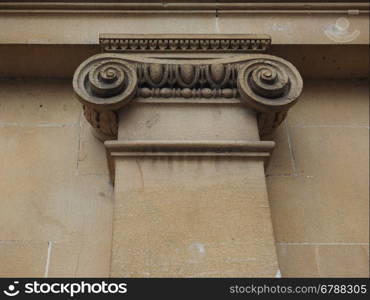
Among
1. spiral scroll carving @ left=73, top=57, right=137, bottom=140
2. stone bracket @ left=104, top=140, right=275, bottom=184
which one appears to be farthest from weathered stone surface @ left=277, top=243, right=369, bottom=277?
spiral scroll carving @ left=73, top=57, right=137, bottom=140

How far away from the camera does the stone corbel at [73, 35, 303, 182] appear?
326 cm

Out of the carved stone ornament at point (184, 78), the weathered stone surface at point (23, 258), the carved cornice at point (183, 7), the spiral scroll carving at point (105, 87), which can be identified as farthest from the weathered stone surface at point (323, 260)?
the carved cornice at point (183, 7)

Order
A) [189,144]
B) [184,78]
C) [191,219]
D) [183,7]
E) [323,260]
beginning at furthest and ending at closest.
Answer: [183,7], [184,78], [323,260], [189,144], [191,219]

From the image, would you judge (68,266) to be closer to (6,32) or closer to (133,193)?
(133,193)

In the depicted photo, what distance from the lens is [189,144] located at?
315 cm

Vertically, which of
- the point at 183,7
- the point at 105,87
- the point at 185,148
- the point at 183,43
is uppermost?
the point at 183,7

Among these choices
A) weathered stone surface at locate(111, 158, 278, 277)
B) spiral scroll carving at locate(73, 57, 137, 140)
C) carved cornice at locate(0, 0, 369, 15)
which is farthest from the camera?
carved cornice at locate(0, 0, 369, 15)

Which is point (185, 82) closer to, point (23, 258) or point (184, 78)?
point (184, 78)

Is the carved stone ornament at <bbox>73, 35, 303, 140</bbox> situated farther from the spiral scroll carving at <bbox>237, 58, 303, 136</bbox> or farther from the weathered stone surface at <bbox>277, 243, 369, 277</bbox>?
the weathered stone surface at <bbox>277, 243, 369, 277</bbox>

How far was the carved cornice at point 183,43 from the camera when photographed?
354cm

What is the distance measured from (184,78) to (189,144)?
0.48 metres

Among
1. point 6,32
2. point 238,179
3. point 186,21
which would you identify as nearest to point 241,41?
point 186,21

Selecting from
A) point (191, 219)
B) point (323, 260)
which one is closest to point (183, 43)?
point (191, 219)

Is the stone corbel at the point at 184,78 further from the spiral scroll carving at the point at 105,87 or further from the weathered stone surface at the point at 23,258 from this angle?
the weathered stone surface at the point at 23,258
